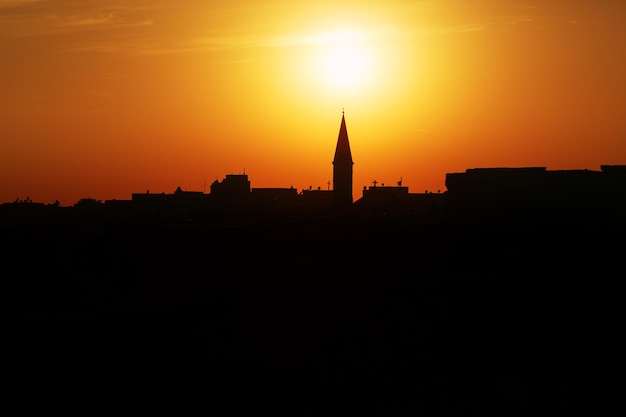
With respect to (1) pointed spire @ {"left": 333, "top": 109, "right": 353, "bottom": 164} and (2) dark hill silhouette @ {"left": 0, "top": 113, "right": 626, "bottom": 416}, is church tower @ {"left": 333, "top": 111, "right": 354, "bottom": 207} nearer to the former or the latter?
(1) pointed spire @ {"left": 333, "top": 109, "right": 353, "bottom": 164}

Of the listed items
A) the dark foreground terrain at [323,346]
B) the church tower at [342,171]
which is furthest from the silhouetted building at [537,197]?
the church tower at [342,171]

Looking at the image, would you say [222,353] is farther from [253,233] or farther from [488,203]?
[488,203]

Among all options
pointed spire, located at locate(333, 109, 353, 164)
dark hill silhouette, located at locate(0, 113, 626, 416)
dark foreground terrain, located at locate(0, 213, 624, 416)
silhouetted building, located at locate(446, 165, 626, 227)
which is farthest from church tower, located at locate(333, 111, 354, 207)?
dark foreground terrain, located at locate(0, 213, 624, 416)

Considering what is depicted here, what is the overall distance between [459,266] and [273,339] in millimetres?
20481

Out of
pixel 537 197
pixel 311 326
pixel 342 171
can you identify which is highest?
pixel 342 171

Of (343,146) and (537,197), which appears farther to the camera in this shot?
(343,146)

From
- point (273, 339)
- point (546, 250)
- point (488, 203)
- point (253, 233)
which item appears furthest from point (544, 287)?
point (488, 203)

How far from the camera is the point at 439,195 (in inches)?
4363

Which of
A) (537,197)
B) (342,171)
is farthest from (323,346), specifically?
(342,171)

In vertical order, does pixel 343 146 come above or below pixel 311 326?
above

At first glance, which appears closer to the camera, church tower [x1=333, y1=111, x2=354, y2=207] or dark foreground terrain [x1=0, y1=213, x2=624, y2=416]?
dark foreground terrain [x1=0, y1=213, x2=624, y2=416]

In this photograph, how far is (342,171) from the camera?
97.4m

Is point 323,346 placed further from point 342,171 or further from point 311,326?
point 342,171

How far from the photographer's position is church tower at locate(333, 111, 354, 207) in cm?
9488
